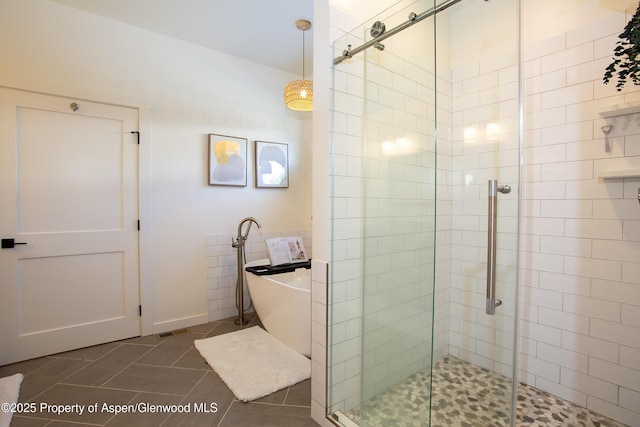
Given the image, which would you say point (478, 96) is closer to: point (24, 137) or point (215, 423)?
point (215, 423)

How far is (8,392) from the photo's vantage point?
189 centimetres

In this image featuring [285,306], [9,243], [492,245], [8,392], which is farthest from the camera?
[285,306]

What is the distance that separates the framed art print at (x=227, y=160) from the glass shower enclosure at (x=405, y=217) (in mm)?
1925

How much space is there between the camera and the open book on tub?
3104mm

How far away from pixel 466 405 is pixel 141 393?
205 cm

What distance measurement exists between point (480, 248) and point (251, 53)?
9.84 ft

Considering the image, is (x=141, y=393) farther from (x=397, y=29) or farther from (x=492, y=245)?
(x=397, y=29)

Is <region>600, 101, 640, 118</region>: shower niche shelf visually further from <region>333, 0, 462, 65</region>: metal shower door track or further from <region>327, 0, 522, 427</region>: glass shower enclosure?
<region>333, 0, 462, 65</region>: metal shower door track

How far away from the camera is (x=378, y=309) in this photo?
1.63 m

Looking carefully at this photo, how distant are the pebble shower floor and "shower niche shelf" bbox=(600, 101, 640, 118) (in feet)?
5.02

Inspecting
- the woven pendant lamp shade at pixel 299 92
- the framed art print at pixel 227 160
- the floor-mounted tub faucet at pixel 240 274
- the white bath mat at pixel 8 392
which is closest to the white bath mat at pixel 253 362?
the floor-mounted tub faucet at pixel 240 274

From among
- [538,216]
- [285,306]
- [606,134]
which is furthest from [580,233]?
[285,306]

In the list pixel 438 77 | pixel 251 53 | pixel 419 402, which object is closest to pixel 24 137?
pixel 251 53

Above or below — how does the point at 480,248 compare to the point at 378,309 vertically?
above
